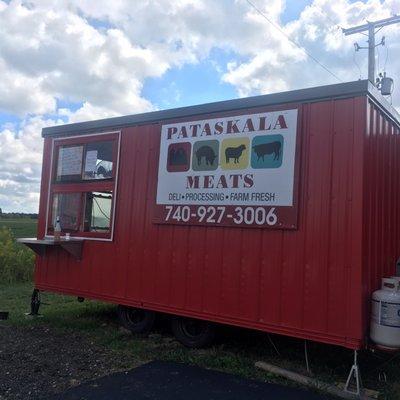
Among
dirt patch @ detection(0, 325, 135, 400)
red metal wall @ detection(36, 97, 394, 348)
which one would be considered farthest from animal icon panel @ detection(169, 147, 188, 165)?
dirt patch @ detection(0, 325, 135, 400)

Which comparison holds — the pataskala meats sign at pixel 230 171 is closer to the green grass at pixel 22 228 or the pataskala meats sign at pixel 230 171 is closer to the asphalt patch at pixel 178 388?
the asphalt patch at pixel 178 388

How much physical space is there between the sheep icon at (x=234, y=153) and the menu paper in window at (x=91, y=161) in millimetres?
2418

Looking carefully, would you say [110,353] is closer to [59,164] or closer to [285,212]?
[285,212]

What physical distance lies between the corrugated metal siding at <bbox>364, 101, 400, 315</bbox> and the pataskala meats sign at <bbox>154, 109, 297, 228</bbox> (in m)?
0.80

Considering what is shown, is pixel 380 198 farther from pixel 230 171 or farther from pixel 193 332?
pixel 193 332

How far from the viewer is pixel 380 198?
224 inches

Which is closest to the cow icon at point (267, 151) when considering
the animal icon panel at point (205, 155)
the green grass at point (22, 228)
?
the animal icon panel at point (205, 155)

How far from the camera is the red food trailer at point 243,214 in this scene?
17.4 feet

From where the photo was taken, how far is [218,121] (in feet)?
20.7

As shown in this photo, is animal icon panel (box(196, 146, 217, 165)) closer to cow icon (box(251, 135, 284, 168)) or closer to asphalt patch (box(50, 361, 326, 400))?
cow icon (box(251, 135, 284, 168))

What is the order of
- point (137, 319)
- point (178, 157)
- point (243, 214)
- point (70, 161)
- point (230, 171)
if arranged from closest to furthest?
1. point (243, 214)
2. point (230, 171)
3. point (178, 157)
4. point (137, 319)
5. point (70, 161)

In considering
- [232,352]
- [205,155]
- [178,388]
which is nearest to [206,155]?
[205,155]

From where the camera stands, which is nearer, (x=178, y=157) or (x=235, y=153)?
(x=235, y=153)

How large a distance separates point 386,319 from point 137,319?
3.66m
